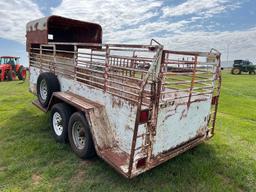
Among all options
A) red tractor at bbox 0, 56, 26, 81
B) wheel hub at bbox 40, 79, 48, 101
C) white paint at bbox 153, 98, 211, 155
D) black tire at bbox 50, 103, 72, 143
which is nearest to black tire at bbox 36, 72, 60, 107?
wheel hub at bbox 40, 79, 48, 101

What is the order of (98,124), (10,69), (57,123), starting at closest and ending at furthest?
(98,124) < (57,123) < (10,69)

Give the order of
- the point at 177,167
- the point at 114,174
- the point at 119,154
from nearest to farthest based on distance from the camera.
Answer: the point at 119,154 < the point at 114,174 < the point at 177,167

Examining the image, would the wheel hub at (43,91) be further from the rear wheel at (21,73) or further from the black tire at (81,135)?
the rear wheel at (21,73)

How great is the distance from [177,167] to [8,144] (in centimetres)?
331

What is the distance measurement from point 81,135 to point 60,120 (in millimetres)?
826

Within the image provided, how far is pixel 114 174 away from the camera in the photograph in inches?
121

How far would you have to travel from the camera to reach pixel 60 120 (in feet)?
13.3

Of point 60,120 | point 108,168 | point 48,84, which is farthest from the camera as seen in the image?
A: point 48,84

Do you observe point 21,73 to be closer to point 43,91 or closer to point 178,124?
point 43,91

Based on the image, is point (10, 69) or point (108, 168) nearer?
point (108, 168)

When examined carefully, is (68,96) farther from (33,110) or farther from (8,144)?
(33,110)

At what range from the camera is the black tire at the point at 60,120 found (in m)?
3.73

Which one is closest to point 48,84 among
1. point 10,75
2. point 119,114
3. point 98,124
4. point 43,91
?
point 43,91

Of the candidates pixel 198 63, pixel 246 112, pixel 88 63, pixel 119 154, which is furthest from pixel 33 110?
pixel 246 112
